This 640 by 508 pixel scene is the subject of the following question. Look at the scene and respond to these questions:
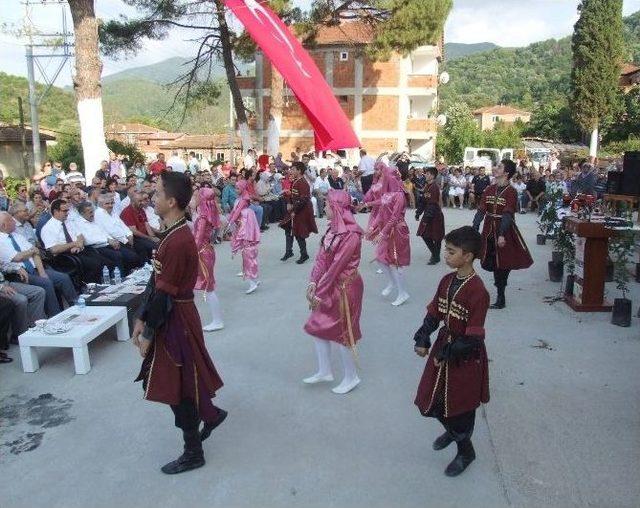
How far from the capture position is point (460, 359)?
3.27 m

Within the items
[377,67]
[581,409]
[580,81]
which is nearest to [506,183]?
[581,409]

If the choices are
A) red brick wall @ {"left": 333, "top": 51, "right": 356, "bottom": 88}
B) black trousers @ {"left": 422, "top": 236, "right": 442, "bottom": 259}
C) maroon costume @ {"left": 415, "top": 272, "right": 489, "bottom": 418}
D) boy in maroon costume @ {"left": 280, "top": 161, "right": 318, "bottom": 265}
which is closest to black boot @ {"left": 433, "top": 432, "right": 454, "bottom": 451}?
maroon costume @ {"left": 415, "top": 272, "right": 489, "bottom": 418}

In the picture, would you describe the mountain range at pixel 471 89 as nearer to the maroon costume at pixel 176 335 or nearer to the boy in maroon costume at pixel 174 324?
the boy in maroon costume at pixel 174 324

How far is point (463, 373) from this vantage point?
3.29m

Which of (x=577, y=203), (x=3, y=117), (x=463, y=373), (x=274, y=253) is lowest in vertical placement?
(x=274, y=253)

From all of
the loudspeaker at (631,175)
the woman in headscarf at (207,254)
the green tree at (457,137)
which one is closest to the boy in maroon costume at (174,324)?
the woman in headscarf at (207,254)

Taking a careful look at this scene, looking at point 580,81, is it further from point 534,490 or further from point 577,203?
point 534,490

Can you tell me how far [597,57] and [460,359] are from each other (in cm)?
4092

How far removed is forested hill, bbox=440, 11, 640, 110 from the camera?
3536 inches

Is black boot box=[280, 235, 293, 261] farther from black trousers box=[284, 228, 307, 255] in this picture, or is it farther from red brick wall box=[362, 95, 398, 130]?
red brick wall box=[362, 95, 398, 130]

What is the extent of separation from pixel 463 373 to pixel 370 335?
2935 millimetres

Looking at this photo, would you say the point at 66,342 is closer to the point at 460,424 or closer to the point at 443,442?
the point at 443,442

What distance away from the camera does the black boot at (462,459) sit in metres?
Result: 3.50

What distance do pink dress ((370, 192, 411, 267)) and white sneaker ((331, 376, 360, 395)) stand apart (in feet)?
9.20
